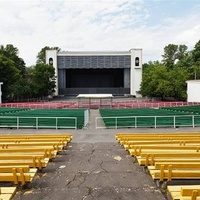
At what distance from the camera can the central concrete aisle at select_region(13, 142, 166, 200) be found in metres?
4.83

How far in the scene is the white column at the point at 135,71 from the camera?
258ft

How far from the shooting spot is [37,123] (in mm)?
17688

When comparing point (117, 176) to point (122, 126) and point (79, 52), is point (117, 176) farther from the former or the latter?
point (79, 52)

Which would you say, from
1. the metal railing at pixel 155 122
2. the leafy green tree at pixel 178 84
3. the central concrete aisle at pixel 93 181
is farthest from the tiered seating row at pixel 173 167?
the leafy green tree at pixel 178 84

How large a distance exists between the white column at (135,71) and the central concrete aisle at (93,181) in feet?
235

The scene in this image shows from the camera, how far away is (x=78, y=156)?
8336 millimetres

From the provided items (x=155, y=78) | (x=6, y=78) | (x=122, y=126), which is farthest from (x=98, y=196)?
(x=6, y=78)

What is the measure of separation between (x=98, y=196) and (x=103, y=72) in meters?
85.8

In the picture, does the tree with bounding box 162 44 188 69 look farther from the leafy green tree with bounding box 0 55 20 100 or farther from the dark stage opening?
the leafy green tree with bounding box 0 55 20 100

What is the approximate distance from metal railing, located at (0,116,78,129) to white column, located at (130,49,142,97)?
6170cm

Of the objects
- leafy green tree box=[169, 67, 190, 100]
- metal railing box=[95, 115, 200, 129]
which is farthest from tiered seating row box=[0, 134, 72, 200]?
leafy green tree box=[169, 67, 190, 100]

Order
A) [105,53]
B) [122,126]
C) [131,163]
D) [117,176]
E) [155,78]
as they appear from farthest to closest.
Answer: [105,53] < [155,78] < [122,126] < [131,163] < [117,176]

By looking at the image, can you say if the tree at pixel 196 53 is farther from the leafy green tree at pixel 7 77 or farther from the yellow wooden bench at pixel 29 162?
the yellow wooden bench at pixel 29 162

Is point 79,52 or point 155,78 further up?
point 79,52
